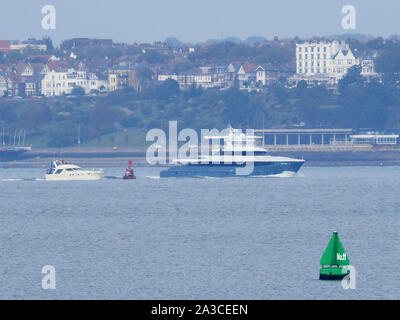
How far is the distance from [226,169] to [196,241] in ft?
193

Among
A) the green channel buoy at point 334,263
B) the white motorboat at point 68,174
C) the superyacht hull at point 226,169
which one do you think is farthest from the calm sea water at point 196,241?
the superyacht hull at point 226,169

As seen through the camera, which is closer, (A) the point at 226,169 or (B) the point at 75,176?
(B) the point at 75,176

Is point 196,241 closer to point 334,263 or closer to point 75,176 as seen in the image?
point 334,263

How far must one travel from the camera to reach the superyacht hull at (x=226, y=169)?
114125 mm

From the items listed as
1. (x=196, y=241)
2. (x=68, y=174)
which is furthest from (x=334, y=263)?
(x=68, y=174)

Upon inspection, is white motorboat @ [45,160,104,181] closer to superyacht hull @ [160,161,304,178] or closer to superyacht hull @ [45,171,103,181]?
A: superyacht hull @ [45,171,103,181]

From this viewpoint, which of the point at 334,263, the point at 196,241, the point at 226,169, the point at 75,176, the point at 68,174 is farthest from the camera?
the point at 226,169

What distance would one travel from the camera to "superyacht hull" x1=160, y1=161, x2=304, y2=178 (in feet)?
374

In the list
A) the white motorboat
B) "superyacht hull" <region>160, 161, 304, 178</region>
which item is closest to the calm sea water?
the white motorboat

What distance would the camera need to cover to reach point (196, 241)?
189ft

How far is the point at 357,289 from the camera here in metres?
42.8

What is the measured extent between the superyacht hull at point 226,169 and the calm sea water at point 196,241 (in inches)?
639

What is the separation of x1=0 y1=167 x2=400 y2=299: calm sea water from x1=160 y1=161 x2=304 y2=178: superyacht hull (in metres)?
16.2

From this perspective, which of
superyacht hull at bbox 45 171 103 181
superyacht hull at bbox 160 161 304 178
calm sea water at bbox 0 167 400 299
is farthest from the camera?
superyacht hull at bbox 160 161 304 178
